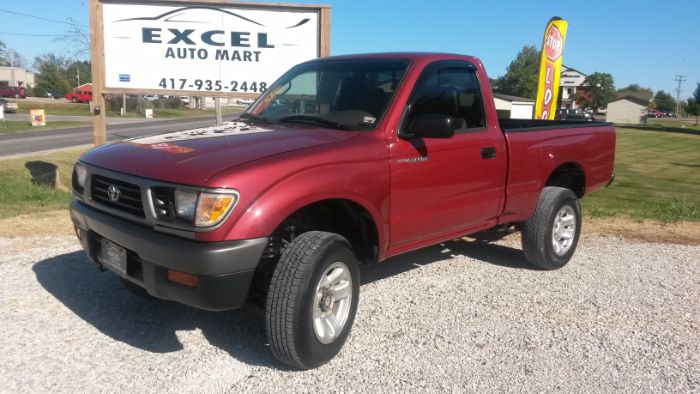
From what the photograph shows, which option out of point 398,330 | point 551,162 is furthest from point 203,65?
point 398,330

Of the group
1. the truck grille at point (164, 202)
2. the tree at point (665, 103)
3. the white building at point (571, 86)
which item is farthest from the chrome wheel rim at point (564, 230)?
the tree at point (665, 103)

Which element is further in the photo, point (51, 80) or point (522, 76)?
point (522, 76)

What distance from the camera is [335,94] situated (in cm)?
430

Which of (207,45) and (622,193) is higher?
(207,45)

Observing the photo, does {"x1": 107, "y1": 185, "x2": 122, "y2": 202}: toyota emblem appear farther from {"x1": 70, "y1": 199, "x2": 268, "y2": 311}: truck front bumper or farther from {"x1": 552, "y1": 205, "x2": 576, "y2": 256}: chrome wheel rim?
{"x1": 552, "y1": 205, "x2": 576, "y2": 256}: chrome wheel rim

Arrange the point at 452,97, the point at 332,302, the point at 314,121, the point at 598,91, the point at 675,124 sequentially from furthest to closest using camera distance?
1. the point at 598,91
2. the point at 675,124
3. the point at 452,97
4. the point at 314,121
5. the point at 332,302

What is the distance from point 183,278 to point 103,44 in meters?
6.93

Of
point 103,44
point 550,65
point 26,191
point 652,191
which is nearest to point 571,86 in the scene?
point 652,191

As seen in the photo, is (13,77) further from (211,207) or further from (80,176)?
(211,207)

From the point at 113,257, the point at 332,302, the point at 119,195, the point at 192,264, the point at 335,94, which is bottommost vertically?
the point at 332,302

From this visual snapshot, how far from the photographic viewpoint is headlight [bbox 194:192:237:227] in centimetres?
284

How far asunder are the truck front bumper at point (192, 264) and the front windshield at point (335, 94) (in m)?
1.37

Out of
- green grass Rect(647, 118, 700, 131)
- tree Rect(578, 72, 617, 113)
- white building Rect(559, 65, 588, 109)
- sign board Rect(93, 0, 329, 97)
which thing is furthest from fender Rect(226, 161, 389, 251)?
tree Rect(578, 72, 617, 113)

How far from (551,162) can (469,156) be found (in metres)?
1.32
